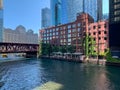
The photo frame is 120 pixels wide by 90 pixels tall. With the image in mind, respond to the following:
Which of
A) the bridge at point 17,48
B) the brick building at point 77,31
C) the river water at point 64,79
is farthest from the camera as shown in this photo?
the bridge at point 17,48

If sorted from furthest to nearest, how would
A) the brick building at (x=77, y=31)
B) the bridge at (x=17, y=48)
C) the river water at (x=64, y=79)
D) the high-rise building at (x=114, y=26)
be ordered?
the bridge at (x=17, y=48), the brick building at (x=77, y=31), the high-rise building at (x=114, y=26), the river water at (x=64, y=79)

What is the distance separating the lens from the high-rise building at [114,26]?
4201 inches

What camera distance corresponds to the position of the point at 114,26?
4291 inches

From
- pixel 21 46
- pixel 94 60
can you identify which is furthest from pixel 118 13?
pixel 21 46

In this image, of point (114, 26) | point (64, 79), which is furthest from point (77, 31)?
point (64, 79)

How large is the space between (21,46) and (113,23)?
9196 centimetres

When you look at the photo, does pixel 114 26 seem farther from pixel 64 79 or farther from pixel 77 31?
pixel 64 79

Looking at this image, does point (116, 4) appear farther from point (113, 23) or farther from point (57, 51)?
point (57, 51)

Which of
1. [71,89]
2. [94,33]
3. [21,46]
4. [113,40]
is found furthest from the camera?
[21,46]

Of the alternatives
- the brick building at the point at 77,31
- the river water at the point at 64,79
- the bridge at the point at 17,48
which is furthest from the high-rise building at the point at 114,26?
the bridge at the point at 17,48

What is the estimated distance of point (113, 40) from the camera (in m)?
108

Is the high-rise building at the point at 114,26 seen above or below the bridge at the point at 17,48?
above

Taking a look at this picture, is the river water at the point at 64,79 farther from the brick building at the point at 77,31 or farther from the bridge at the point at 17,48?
the bridge at the point at 17,48

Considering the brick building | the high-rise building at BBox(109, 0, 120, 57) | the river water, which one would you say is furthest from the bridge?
the river water
